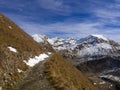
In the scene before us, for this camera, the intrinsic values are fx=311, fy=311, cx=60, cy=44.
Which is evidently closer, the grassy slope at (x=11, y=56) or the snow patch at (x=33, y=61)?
the grassy slope at (x=11, y=56)

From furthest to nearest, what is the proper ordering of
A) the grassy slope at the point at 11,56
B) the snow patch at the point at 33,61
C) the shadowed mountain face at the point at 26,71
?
the snow patch at the point at 33,61 → the grassy slope at the point at 11,56 → the shadowed mountain face at the point at 26,71

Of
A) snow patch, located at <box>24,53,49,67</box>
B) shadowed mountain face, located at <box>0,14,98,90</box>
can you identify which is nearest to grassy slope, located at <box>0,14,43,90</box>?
shadowed mountain face, located at <box>0,14,98,90</box>

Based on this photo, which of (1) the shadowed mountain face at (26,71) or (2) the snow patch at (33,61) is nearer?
(1) the shadowed mountain face at (26,71)

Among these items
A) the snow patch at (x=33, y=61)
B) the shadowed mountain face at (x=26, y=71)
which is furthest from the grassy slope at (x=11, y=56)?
the snow patch at (x=33, y=61)

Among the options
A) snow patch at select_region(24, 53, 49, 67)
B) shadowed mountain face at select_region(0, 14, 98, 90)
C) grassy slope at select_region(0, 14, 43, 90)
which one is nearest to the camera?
shadowed mountain face at select_region(0, 14, 98, 90)

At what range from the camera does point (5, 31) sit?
85.8m

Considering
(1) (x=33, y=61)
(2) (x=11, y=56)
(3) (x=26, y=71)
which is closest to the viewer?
(3) (x=26, y=71)

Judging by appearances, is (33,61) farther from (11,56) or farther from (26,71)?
(26,71)

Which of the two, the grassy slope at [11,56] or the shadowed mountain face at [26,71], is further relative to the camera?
the grassy slope at [11,56]

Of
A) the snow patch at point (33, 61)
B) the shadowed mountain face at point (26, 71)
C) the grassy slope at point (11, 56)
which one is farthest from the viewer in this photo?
the snow patch at point (33, 61)

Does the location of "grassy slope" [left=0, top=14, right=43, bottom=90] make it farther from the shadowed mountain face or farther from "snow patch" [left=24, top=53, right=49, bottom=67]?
"snow patch" [left=24, top=53, right=49, bottom=67]

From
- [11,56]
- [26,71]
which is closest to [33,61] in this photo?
[11,56]

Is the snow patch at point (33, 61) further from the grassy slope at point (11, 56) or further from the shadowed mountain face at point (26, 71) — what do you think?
the grassy slope at point (11, 56)

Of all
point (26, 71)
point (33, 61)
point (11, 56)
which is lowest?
point (26, 71)
